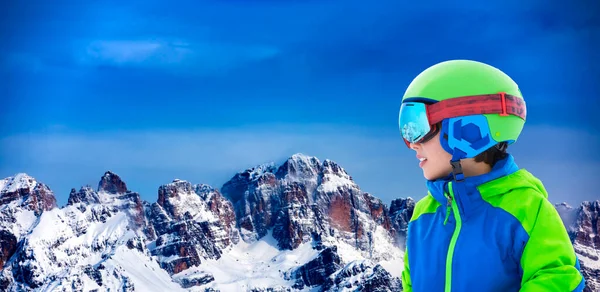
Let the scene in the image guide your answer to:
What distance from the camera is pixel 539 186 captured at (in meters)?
4.65

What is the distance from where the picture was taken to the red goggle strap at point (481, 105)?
4621mm

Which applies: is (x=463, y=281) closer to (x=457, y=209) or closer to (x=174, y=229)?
(x=457, y=209)

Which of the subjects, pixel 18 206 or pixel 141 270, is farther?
pixel 18 206

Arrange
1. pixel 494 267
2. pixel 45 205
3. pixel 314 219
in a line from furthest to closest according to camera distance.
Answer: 1. pixel 314 219
2. pixel 45 205
3. pixel 494 267

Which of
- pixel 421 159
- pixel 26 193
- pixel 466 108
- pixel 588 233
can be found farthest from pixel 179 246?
pixel 466 108

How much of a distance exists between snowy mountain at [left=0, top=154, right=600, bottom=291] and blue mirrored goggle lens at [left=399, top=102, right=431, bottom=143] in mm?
138729

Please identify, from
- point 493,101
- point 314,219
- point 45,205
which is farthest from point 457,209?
point 314,219

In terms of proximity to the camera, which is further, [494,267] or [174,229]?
[174,229]

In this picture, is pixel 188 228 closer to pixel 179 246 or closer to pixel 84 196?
pixel 179 246

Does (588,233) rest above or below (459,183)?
above

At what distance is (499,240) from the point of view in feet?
14.8

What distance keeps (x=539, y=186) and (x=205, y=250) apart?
585 ft

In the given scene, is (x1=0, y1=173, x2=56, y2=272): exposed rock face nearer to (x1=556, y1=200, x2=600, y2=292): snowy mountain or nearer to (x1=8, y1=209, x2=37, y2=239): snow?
(x1=8, y1=209, x2=37, y2=239): snow

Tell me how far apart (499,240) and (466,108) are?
91 centimetres
